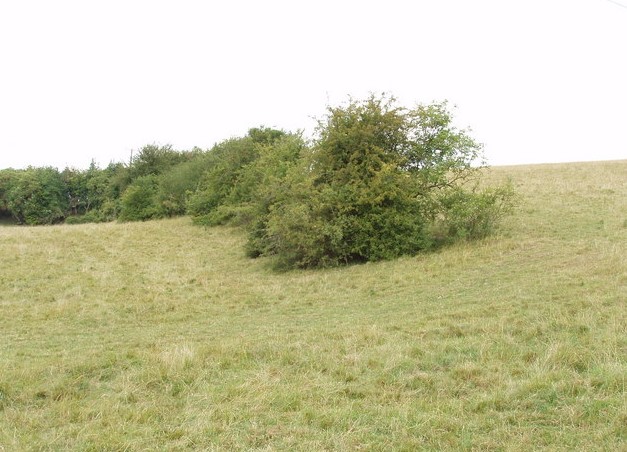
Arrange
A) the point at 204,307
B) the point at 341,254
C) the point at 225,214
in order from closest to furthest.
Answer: the point at 204,307
the point at 341,254
the point at 225,214

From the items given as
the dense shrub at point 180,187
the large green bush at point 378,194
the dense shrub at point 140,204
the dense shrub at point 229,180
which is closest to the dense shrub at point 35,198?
the dense shrub at point 140,204

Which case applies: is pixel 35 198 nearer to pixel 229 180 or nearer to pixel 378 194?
pixel 229 180

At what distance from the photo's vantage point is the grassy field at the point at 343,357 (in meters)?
5.27

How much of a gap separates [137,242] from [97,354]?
2201 cm

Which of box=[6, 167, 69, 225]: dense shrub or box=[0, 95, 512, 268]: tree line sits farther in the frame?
box=[6, 167, 69, 225]: dense shrub

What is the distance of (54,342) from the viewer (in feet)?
36.2

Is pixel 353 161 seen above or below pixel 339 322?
above

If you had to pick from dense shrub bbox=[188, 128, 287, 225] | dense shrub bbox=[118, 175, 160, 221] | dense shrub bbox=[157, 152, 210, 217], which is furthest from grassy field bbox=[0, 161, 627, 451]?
dense shrub bbox=[118, 175, 160, 221]

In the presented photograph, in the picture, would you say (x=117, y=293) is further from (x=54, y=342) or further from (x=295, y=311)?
(x=295, y=311)

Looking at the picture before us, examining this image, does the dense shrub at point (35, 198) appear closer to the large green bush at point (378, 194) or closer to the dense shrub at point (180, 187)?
the dense shrub at point (180, 187)

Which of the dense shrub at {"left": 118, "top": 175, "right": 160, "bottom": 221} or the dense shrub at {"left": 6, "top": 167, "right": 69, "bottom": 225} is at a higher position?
the dense shrub at {"left": 6, "top": 167, "right": 69, "bottom": 225}

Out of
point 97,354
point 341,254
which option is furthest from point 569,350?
point 341,254

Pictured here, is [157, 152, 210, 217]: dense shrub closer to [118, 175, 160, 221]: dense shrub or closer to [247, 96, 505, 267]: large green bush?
[118, 175, 160, 221]: dense shrub

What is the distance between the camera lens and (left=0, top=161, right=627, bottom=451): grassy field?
5266 mm
